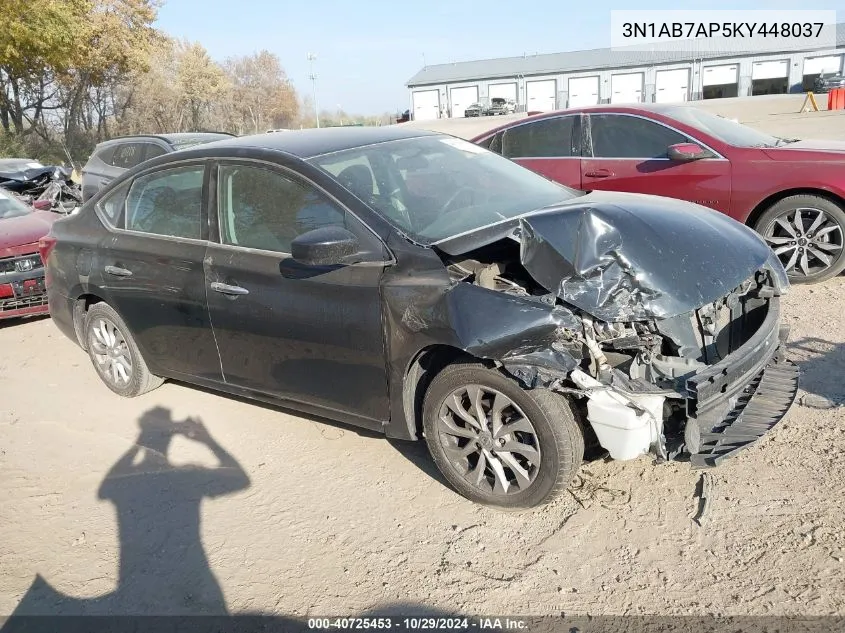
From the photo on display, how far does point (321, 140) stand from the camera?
4383 millimetres

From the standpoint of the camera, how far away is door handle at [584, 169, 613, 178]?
701cm

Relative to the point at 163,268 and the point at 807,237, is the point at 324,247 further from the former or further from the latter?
the point at 807,237

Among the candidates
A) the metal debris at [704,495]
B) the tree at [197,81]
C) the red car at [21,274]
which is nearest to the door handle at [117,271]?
the red car at [21,274]

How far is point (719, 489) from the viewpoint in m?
3.42

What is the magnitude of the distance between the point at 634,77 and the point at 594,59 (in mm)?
4938

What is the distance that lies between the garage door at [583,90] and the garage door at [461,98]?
27.9 ft

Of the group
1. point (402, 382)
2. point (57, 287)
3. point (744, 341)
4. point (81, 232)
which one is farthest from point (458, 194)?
point (57, 287)

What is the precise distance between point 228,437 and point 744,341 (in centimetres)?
310

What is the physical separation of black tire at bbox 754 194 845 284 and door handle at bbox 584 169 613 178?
57.7 inches

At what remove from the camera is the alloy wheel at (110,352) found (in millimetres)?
5148

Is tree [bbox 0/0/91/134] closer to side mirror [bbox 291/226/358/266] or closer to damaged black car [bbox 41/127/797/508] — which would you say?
damaged black car [bbox 41/127/797/508]

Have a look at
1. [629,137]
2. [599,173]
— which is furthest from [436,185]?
[629,137]

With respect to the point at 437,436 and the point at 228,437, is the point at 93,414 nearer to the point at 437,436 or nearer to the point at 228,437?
the point at 228,437

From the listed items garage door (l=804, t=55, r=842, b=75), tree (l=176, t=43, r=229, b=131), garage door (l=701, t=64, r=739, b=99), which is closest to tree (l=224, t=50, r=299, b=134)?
tree (l=176, t=43, r=229, b=131)
